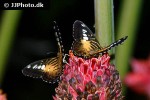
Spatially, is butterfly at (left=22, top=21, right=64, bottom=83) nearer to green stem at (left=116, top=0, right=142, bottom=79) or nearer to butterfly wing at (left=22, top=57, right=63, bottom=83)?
butterfly wing at (left=22, top=57, right=63, bottom=83)

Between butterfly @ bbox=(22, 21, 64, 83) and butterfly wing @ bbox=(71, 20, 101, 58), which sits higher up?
butterfly wing @ bbox=(71, 20, 101, 58)

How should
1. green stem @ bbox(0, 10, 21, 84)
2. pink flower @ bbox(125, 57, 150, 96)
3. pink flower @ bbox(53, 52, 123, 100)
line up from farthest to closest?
green stem @ bbox(0, 10, 21, 84), pink flower @ bbox(125, 57, 150, 96), pink flower @ bbox(53, 52, 123, 100)

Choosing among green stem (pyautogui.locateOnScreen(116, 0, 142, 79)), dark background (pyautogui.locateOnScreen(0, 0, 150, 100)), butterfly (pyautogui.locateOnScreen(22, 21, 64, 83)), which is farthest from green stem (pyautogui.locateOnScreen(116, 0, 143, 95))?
dark background (pyautogui.locateOnScreen(0, 0, 150, 100))

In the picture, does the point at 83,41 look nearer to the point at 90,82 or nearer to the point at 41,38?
the point at 90,82

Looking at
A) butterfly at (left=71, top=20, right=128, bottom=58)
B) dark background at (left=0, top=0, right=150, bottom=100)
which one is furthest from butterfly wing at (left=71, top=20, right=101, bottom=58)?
dark background at (left=0, top=0, right=150, bottom=100)

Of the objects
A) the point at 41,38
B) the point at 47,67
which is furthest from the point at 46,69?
the point at 41,38

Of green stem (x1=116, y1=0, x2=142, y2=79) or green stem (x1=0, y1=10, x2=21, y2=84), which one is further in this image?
green stem (x1=0, y1=10, x2=21, y2=84)

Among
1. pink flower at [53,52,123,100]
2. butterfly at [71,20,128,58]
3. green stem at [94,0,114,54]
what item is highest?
green stem at [94,0,114,54]

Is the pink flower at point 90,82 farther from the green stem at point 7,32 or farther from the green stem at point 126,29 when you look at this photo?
the green stem at point 7,32

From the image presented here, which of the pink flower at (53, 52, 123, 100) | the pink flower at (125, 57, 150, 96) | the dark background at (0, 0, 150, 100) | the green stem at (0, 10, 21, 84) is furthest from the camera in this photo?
the dark background at (0, 0, 150, 100)
